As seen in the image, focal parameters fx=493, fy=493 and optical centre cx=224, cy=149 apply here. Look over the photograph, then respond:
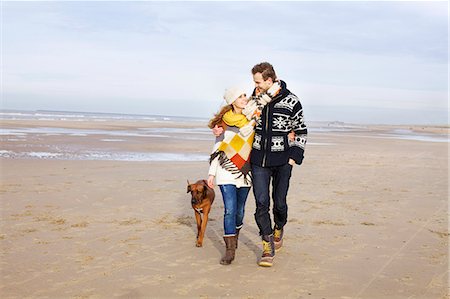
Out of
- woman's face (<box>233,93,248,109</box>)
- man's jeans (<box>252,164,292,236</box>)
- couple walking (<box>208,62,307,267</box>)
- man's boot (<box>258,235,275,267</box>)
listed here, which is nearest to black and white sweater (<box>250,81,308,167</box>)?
couple walking (<box>208,62,307,267</box>)

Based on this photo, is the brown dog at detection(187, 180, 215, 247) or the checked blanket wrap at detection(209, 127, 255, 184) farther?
the brown dog at detection(187, 180, 215, 247)

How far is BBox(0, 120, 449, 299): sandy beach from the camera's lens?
15.2 ft

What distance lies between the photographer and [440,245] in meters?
6.29

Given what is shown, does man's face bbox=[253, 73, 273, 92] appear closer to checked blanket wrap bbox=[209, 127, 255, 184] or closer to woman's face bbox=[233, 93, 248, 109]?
woman's face bbox=[233, 93, 248, 109]

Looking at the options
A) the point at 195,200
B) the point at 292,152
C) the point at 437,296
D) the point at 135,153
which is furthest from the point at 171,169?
the point at 437,296

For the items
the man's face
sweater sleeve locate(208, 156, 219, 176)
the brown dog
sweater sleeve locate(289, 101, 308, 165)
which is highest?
the man's face

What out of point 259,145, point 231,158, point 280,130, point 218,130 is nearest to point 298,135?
point 280,130

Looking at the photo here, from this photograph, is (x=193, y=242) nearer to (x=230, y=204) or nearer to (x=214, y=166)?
(x=230, y=204)

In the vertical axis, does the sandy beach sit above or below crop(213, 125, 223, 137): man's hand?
below

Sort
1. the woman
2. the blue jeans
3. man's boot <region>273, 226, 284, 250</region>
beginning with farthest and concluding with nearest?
man's boot <region>273, 226, 284, 250</region> < the blue jeans < the woman

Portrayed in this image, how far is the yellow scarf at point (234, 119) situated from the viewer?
5309 mm

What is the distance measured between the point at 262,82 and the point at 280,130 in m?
0.54

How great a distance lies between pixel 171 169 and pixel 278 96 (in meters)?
A: 8.44

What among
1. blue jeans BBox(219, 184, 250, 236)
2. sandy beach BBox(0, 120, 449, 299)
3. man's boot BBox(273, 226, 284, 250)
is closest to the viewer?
sandy beach BBox(0, 120, 449, 299)
